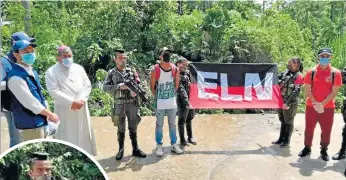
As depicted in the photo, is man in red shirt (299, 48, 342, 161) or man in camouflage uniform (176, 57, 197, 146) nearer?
man in red shirt (299, 48, 342, 161)

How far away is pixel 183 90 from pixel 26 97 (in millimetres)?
2746

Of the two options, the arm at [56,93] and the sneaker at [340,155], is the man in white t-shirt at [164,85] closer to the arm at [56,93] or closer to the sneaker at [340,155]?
the arm at [56,93]

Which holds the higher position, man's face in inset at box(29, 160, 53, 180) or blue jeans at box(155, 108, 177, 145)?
man's face in inset at box(29, 160, 53, 180)

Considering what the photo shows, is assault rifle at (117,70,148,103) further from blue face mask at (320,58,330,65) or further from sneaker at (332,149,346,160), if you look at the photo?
sneaker at (332,149,346,160)

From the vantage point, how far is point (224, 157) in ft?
20.7

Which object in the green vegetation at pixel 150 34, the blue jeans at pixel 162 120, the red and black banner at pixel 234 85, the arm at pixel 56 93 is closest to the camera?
the arm at pixel 56 93

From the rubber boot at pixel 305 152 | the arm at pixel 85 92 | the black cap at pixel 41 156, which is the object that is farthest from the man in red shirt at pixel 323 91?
the black cap at pixel 41 156

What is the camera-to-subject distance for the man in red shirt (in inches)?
232

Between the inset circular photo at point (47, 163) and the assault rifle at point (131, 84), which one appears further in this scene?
the assault rifle at point (131, 84)

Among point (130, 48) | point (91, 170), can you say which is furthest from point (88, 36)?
point (91, 170)

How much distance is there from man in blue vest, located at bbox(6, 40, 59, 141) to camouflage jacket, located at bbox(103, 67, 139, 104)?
1326 millimetres

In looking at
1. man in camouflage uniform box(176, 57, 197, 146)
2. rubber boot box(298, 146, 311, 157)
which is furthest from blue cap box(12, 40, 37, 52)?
rubber boot box(298, 146, 311, 157)

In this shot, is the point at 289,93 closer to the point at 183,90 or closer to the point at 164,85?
the point at 183,90

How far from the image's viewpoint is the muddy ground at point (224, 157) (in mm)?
5598
